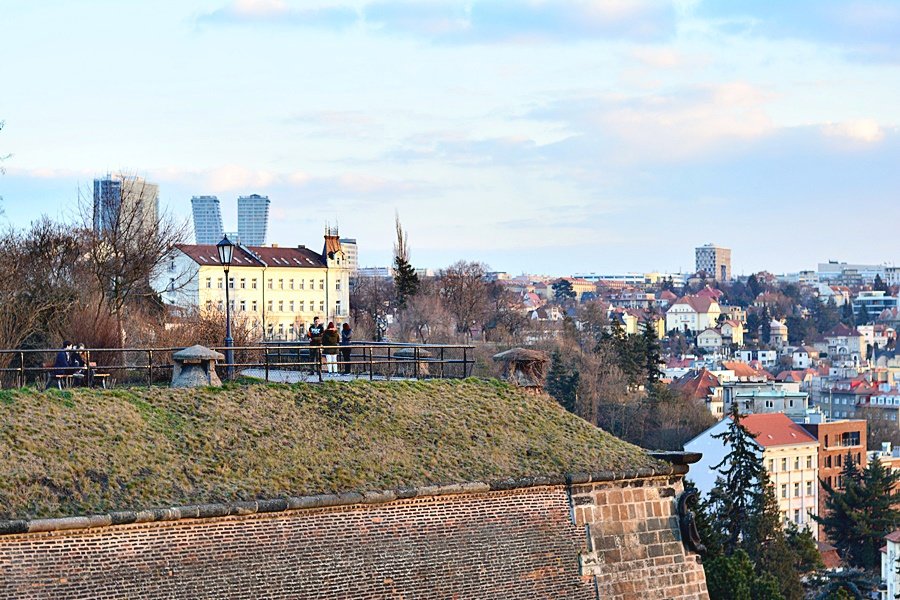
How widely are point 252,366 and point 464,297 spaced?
73743 mm

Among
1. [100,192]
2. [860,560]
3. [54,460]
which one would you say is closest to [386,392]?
[54,460]

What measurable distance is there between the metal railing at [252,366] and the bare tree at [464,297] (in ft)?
204

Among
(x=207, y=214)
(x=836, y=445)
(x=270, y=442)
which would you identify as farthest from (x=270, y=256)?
(x=207, y=214)

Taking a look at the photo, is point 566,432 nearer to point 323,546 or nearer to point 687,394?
point 323,546

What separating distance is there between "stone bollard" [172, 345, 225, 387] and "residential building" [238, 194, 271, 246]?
139806 millimetres

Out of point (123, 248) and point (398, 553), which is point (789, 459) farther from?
point (398, 553)

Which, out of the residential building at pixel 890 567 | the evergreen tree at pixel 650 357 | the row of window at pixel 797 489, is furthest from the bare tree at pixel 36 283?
the row of window at pixel 797 489

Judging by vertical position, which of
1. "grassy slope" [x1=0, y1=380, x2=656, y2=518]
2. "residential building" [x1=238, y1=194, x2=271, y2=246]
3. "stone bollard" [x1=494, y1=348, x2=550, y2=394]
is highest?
"residential building" [x1=238, y1=194, x2=271, y2=246]

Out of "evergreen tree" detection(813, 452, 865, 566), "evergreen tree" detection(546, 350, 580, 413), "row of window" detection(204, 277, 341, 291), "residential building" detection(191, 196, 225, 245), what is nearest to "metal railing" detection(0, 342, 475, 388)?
"evergreen tree" detection(813, 452, 865, 566)

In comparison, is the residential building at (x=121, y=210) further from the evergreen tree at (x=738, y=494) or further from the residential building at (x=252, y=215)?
the residential building at (x=252, y=215)

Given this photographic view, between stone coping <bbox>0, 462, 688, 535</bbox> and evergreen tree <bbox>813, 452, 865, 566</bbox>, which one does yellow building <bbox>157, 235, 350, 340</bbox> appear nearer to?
evergreen tree <bbox>813, 452, 865, 566</bbox>

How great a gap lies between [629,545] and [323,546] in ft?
15.5

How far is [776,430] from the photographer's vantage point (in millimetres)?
84750

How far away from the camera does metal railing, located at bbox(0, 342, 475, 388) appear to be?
63.2 ft
